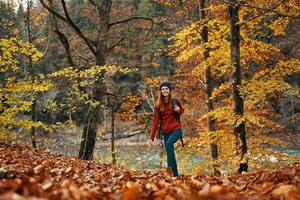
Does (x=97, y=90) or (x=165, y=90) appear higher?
(x=97, y=90)

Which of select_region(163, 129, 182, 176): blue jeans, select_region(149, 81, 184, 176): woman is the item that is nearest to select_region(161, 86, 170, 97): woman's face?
select_region(149, 81, 184, 176): woman

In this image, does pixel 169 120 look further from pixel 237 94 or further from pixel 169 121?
pixel 237 94

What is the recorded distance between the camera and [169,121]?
311 inches

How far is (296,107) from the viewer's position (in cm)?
3581

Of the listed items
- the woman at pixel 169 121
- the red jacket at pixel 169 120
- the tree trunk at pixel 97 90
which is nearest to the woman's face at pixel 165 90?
the woman at pixel 169 121

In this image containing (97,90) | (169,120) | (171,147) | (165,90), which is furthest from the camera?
(97,90)

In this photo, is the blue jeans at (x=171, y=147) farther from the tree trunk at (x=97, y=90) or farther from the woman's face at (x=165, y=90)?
the tree trunk at (x=97, y=90)

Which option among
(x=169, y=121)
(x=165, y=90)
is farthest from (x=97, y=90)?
(x=165, y=90)

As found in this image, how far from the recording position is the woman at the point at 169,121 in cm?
773

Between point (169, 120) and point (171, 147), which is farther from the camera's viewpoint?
point (169, 120)


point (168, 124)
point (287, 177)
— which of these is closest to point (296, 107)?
point (168, 124)

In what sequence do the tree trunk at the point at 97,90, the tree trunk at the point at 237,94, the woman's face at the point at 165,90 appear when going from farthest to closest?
the tree trunk at the point at 97,90, the tree trunk at the point at 237,94, the woman's face at the point at 165,90

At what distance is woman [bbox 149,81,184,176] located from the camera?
7734 millimetres

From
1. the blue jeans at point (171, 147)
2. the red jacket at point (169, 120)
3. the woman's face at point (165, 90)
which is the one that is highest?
the woman's face at point (165, 90)
